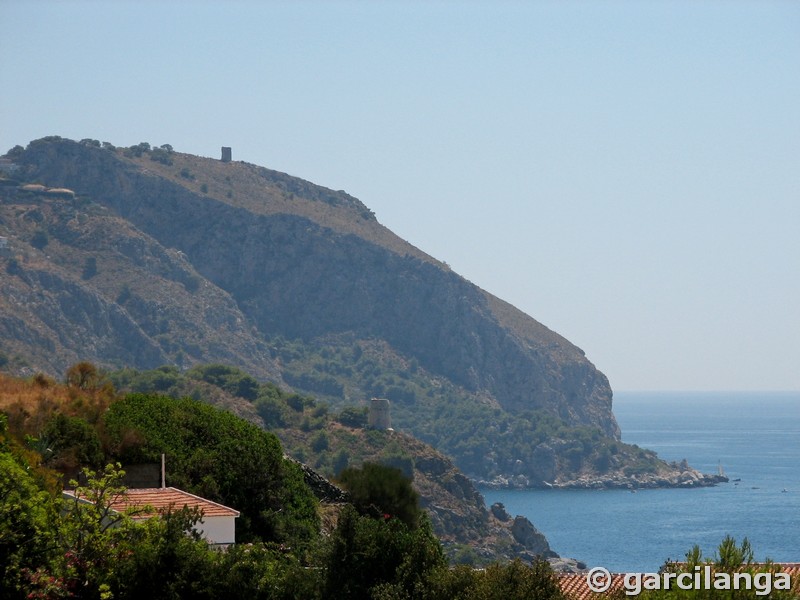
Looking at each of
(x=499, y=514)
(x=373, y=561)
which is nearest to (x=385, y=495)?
(x=373, y=561)

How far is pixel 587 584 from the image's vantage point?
2216 centimetres

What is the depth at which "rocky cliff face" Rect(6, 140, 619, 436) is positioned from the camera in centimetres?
Answer: 18938

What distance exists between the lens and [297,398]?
452 feet

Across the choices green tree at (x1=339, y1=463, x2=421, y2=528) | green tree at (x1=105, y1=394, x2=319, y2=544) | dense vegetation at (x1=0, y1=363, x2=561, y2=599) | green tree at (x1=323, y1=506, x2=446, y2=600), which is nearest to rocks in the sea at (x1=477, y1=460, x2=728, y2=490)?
→ green tree at (x1=339, y1=463, x2=421, y2=528)

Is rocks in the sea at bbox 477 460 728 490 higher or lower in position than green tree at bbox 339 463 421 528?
lower

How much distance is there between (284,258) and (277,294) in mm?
7511

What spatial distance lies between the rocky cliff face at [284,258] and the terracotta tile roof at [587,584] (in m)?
164

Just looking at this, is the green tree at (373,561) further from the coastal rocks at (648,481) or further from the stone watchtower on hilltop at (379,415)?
the coastal rocks at (648,481)

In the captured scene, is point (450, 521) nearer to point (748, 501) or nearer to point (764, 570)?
point (748, 501)

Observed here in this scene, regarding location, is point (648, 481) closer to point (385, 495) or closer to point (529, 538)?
point (529, 538)

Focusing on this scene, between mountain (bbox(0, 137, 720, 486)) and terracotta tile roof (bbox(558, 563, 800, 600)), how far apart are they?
144m

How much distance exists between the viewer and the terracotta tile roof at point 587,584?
18.8 m

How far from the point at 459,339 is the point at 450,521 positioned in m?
81.9

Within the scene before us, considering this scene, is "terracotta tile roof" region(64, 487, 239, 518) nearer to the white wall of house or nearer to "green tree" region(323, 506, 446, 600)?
the white wall of house
